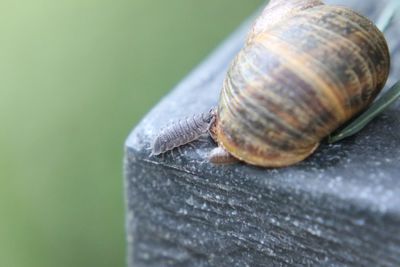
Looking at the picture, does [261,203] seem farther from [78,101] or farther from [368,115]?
[78,101]

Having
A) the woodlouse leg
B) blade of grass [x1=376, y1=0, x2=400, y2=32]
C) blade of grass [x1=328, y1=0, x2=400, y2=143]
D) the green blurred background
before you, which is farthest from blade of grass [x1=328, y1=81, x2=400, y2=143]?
the green blurred background

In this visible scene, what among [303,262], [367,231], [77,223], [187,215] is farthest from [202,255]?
[77,223]

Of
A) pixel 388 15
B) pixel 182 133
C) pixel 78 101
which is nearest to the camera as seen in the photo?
pixel 182 133

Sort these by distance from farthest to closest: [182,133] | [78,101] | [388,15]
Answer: [78,101], [388,15], [182,133]

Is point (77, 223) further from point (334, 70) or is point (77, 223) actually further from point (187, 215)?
point (334, 70)

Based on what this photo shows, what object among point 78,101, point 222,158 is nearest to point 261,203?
point 222,158

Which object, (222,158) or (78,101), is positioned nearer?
(222,158)

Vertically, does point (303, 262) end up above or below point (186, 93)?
below
